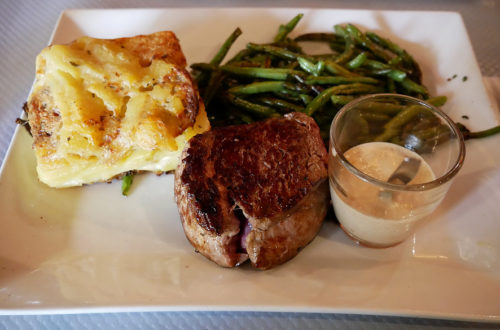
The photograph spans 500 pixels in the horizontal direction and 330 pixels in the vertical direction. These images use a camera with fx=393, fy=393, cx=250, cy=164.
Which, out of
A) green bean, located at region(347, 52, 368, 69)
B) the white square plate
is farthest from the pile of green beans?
the white square plate

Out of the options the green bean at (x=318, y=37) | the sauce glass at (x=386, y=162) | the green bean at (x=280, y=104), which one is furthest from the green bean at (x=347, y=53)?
the sauce glass at (x=386, y=162)

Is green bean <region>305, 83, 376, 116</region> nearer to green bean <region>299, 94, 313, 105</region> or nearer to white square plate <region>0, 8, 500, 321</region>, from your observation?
green bean <region>299, 94, 313, 105</region>

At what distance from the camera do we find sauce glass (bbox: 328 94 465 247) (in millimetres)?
2318

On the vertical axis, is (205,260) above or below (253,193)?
below

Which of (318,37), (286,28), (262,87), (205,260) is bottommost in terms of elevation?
(205,260)

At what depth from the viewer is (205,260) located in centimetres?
254

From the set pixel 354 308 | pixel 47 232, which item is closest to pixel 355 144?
pixel 354 308

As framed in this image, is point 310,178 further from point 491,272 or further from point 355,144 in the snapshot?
point 491,272

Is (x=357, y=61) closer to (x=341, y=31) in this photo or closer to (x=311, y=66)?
(x=311, y=66)

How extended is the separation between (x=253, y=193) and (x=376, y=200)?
0.75 m

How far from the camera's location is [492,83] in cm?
380

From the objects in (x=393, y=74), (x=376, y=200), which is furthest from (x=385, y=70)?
(x=376, y=200)

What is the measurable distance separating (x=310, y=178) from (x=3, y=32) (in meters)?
4.28

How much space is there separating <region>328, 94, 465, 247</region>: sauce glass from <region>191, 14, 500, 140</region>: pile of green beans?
147 millimetres
